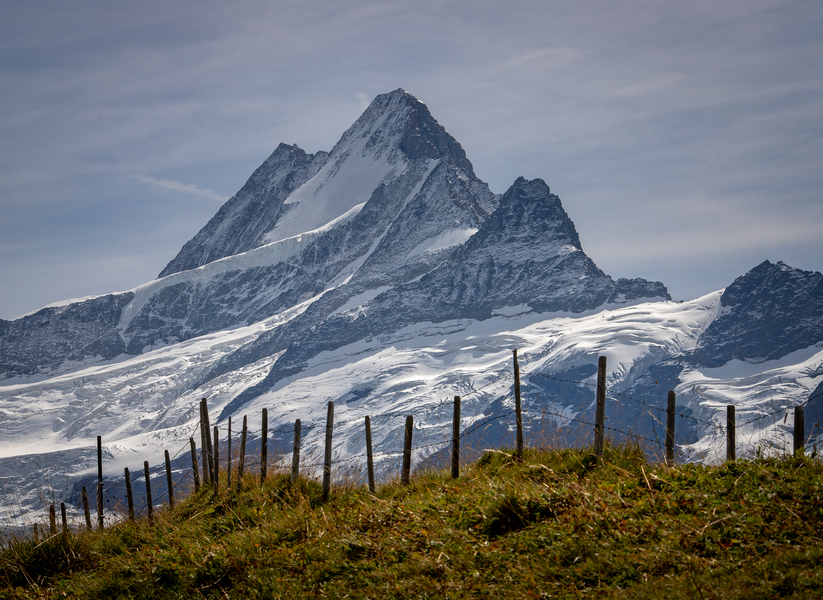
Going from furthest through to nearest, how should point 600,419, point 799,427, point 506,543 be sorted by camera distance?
1. point 600,419
2. point 799,427
3. point 506,543

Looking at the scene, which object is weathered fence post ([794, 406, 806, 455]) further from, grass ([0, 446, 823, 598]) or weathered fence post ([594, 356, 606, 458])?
weathered fence post ([594, 356, 606, 458])

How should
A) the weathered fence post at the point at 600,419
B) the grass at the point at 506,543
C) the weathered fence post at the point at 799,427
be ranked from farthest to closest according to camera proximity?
the weathered fence post at the point at 600,419 < the weathered fence post at the point at 799,427 < the grass at the point at 506,543

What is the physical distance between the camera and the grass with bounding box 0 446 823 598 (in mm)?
6422

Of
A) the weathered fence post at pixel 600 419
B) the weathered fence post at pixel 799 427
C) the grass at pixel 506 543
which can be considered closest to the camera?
the grass at pixel 506 543

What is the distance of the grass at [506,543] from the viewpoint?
642 centimetres

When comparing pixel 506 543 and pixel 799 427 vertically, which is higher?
pixel 799 427

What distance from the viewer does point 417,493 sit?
10617 mm

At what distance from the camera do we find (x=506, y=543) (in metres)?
7.64

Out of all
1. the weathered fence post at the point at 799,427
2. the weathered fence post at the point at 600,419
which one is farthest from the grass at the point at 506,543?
the weathered fence post at the point at 799,427

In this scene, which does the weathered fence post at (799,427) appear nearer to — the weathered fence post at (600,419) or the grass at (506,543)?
the grass at (506,543)

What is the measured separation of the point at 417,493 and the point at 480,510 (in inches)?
87.1

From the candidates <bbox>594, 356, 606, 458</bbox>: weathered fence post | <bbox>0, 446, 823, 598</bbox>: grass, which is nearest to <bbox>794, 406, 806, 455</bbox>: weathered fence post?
<bbox>0, 446, 823, 598</bbox>: grass

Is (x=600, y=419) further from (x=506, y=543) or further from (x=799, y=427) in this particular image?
(x=506, y=543)

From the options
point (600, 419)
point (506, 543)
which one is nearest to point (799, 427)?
point (600, 419)
